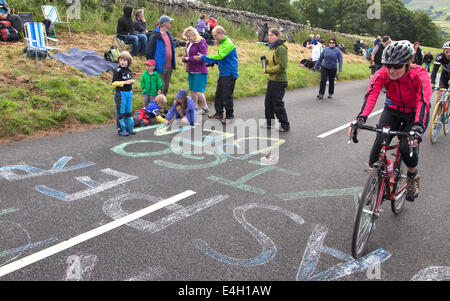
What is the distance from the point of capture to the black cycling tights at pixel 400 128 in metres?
4.23

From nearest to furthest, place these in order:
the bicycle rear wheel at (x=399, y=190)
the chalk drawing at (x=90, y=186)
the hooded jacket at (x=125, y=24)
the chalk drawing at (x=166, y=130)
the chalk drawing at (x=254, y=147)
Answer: the bicycle rear wheel at (x=399, y=190), the chalk drawing at (x=90, y=186), the chalk drawing at (x=254, y=147), the chalk drawing at (x=166, y=130), the hooded jacket at (x=125, y=24)

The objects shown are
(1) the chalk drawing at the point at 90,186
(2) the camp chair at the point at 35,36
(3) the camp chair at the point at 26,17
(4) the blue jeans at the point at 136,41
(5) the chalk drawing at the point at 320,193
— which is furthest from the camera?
(4) the blue jeans at the point at 136,41

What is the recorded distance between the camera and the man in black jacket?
41.4ft

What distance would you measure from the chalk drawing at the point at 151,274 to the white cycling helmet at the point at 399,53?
3.04 m

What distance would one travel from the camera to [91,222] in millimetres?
4137

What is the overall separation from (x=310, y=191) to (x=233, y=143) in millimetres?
2512

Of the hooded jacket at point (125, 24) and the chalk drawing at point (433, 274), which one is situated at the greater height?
the hooded jacket at point (125, 24)

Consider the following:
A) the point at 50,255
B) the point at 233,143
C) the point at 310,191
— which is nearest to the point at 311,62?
the point at 233,143

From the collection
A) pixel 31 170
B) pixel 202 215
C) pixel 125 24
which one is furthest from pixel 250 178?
pixel 125 24

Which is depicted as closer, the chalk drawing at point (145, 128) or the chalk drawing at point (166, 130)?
the chalk drawing at point (166, 130)

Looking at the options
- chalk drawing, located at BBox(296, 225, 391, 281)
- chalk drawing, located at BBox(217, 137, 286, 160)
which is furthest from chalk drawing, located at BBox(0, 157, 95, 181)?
chalk drawing, located at BBox(296, 225, 391, 281)

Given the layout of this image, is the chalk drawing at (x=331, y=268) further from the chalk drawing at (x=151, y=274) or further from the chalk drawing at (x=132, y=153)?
the chalk drawing at (x=132, y=153)

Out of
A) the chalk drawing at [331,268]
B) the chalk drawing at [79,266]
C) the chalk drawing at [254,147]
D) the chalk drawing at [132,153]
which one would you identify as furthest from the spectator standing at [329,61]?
the chalk drawing at [79,266]
